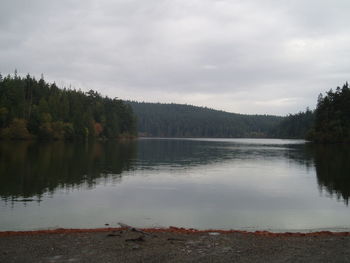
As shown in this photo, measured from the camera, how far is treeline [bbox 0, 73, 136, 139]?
12294 centimetres

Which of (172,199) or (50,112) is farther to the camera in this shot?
(50,112)

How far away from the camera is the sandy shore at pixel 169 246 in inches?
488

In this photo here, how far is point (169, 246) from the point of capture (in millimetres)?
13891

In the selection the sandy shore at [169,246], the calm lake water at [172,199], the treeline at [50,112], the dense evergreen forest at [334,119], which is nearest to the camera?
the sandy shore at [169,246]

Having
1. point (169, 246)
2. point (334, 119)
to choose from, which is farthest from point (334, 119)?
point (169, 246)

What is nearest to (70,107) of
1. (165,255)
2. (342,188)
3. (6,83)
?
(6,83)

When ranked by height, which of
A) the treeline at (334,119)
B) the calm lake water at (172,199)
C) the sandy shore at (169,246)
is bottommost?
the calm lake water at (172,199)

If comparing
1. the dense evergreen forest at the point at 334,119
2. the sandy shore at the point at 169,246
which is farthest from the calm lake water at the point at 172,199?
the dense evergreen forest at the point at 334,119

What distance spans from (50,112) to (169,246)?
441ft

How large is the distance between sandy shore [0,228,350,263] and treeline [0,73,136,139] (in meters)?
116

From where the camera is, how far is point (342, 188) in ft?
102

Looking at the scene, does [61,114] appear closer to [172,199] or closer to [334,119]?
[334,119]

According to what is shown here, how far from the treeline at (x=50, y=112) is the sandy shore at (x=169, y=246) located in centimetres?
11628

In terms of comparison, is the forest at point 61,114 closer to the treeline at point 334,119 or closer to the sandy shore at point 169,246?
the treeline at point 334,119
